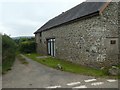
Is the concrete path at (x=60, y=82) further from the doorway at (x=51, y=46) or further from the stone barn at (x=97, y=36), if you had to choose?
the doorway at (x=51, y=46)

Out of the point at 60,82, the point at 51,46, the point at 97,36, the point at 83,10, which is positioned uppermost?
the point at 83,10

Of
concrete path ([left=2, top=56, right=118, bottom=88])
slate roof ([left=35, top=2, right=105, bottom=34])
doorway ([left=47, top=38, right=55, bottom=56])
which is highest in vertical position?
slate roof ([left=35, top=2, right=105, bottom=34])

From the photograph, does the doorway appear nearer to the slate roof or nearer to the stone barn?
the slate roof

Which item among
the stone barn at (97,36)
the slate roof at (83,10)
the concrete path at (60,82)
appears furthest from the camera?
the slate roof at (83,10)

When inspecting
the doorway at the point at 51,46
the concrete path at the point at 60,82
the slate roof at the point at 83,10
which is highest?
the slate roof at the point at 83,10

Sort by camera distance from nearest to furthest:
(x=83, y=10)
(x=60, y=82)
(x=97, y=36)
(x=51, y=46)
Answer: (x=60, y=82) < (x=97, y=36) < (x=83, y=10) < (x=51, y=46)

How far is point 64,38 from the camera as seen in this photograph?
66.0ft

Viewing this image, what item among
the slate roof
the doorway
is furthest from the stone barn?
the doorway

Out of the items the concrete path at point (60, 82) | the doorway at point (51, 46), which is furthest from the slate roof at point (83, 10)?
the concrete path at point (60, 82)

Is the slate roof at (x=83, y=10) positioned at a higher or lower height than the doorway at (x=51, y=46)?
higher

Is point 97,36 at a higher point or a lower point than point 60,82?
higher

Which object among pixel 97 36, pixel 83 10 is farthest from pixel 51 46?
pixel 97 36

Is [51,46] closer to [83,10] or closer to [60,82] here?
[83,10]

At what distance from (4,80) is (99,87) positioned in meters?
5.51
